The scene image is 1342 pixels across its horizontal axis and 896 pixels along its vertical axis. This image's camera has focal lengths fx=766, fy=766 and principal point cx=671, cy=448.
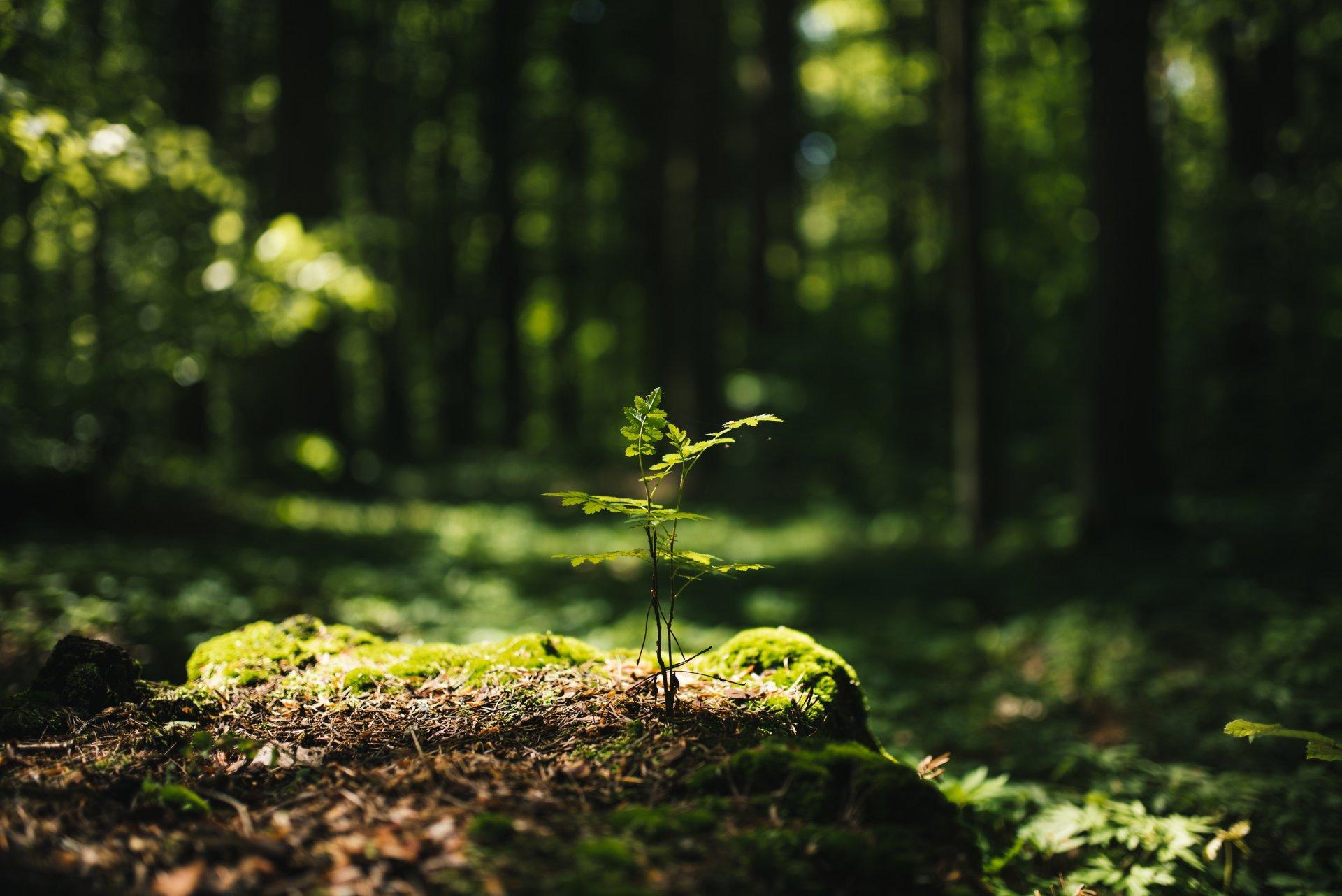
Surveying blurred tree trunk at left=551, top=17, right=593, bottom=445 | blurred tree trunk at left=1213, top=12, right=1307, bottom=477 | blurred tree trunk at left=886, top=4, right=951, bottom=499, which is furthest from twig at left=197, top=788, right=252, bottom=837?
blurred tree trunk at left=551, top=17, right=593, bottom=445

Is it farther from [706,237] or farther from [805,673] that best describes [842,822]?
[706,237]

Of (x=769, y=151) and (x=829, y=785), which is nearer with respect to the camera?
(x=829, y=785)

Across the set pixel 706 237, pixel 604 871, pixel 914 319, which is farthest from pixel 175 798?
pixel 914 319

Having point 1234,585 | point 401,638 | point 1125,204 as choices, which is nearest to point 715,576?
point 401,638

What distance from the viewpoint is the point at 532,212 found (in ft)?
90.8

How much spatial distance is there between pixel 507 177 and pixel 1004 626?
19.6 m

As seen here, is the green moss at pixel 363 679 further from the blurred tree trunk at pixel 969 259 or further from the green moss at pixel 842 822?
the blurred tree trunk at pixel 969 259

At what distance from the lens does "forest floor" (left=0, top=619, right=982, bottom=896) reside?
1.59 m

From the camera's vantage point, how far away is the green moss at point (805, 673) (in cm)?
254

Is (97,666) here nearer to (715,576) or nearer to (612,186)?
(715,576)

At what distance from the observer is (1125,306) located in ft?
27.0

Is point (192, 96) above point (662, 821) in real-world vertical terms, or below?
above

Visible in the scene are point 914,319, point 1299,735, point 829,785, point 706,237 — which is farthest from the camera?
point 914,319

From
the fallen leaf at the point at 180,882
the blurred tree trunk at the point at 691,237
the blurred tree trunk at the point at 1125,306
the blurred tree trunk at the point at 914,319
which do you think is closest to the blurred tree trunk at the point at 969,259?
the blurred tree trunk at the point at 1125,306
